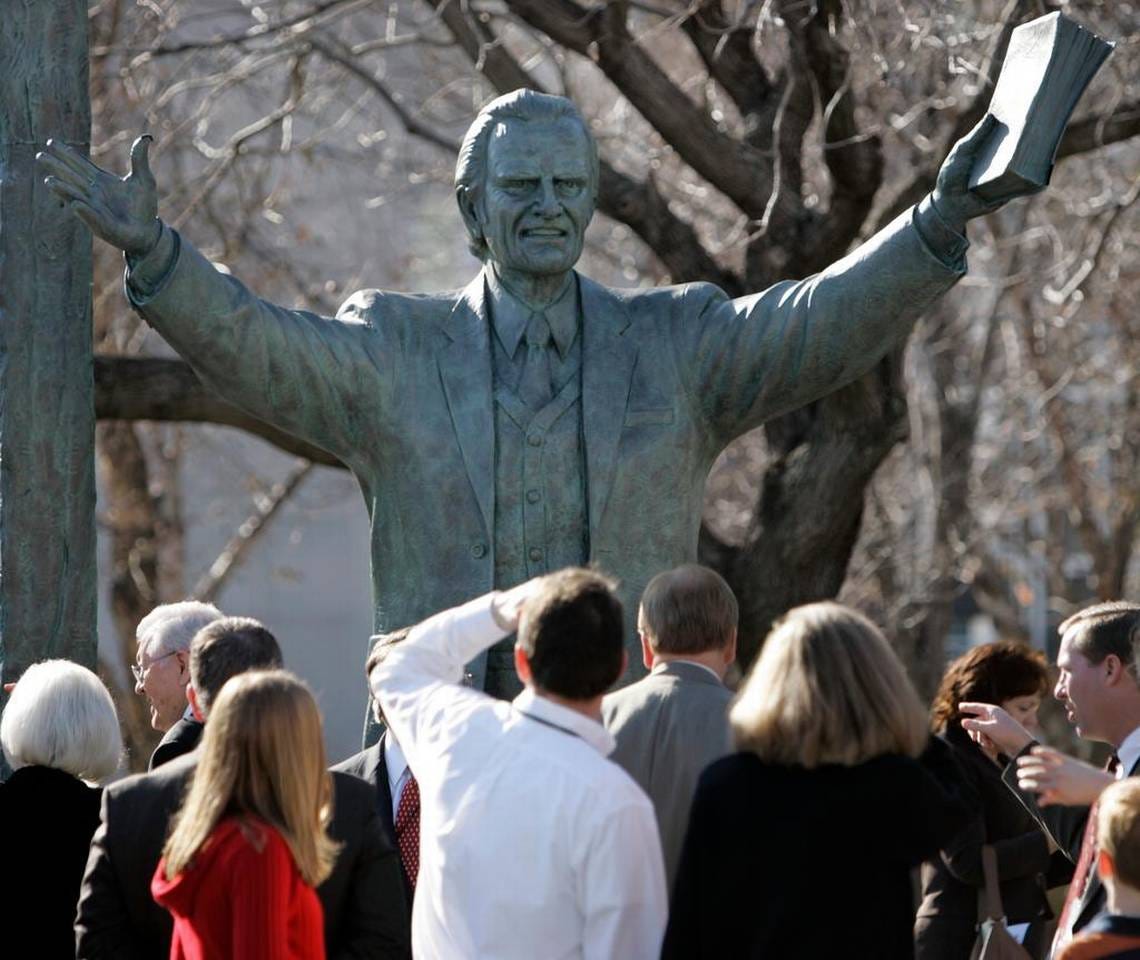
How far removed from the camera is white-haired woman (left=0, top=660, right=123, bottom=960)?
209 inches

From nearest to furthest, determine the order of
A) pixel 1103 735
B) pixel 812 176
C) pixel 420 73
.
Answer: pixel 1103 735
pixel 812 176
pixel 420 73

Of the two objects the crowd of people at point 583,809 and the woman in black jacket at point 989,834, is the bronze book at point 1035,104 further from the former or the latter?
the woman in black jacket at point 989,834

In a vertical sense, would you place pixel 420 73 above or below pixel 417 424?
above

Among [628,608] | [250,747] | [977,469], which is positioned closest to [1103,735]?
[628,608]

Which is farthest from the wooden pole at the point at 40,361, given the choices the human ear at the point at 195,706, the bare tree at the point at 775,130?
the bare tree at the point at 775,130

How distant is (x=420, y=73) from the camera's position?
15.8 meters

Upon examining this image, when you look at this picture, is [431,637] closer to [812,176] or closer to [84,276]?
[84,276]

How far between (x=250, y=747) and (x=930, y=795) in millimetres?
1209

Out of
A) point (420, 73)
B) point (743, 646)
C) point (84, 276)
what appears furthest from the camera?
point (420, 73)

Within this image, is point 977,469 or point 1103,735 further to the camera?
point 977,469

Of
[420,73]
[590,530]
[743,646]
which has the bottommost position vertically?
[743,646]

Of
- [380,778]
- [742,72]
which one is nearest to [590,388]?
[380,778]

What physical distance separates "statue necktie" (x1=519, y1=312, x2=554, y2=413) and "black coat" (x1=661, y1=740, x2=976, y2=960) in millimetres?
2098

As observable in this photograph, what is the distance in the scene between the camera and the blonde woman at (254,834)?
4355mm
